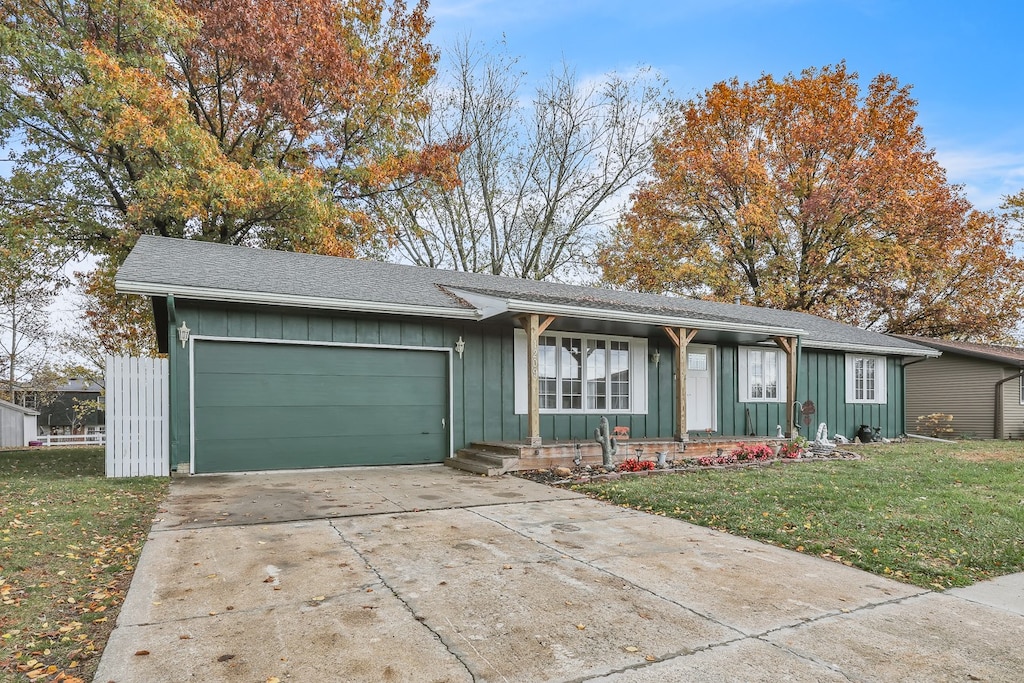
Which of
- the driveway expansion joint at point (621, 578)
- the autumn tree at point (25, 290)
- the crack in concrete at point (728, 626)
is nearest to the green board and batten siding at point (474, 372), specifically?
the driveway expansion joint at point (621, 578)

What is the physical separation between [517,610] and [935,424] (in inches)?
791

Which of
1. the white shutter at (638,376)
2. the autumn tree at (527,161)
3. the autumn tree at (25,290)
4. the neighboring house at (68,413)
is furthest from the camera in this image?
the neighboring house at (68,413)

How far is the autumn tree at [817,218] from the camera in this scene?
21.9m

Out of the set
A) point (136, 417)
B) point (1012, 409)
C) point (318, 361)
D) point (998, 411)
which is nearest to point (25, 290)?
point (136, 417)

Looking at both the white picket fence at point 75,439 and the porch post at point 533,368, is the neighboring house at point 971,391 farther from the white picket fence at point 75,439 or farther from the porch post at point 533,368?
the white picket fence at point 75,439

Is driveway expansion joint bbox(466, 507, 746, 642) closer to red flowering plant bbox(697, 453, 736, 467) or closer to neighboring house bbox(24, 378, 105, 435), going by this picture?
red flowering plant bbox(697, 453, 736, 467)

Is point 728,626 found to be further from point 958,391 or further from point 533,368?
point 958,391

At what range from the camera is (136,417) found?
7.86 m

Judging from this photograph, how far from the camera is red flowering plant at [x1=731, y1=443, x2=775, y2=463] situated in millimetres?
10383

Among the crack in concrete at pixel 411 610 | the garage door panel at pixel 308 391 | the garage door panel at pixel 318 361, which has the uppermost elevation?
the garage door panel at pixel 318 361

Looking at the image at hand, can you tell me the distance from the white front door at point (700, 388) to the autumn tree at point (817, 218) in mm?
10720

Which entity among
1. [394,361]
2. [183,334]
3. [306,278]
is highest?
[306,278]

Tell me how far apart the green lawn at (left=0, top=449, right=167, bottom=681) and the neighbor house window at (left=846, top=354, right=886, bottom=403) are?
15128 mm

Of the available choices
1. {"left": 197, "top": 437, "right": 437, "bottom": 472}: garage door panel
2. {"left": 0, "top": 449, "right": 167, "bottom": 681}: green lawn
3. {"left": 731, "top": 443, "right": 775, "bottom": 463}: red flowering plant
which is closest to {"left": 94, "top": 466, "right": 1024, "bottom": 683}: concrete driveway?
{"left": 0, "top": 449, "right": 167, "bottom": 681}: green lawn
